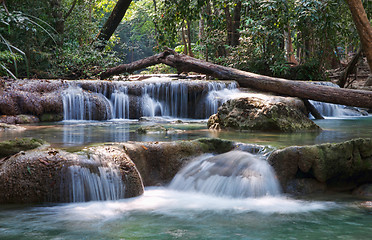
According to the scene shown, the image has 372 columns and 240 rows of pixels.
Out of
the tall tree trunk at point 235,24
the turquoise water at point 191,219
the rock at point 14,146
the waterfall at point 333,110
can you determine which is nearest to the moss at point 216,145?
the turquoise water at point 191,219

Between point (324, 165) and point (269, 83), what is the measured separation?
6.92 meters

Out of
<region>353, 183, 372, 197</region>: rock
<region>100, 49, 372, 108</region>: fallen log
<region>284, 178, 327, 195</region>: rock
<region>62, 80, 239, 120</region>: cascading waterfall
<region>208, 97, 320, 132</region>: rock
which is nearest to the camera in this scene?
<region>353, 183, 372, 197</region>: rock

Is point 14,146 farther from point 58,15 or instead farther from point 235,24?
point 235,24

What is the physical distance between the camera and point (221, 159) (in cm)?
533

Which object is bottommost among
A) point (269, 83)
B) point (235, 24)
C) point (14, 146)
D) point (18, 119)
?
point (14, 146)

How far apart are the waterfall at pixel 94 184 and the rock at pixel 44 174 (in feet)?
0.08

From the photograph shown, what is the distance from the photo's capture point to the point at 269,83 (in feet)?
37.9

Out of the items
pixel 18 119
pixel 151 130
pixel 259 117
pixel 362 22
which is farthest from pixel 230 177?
pixel 18 119

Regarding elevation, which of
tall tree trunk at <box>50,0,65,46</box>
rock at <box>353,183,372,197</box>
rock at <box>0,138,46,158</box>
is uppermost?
tall tree trunk at <box>50,0,65,46</box>

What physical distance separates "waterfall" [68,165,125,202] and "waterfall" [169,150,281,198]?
3.10ft

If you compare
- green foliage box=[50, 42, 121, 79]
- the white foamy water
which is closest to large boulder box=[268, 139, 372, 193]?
the white foamy water

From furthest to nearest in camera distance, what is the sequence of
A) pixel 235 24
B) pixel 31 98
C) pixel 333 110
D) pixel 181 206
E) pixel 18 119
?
pixel 235 24
pixel 333 110
pixel 31 98
pixel 18 119
pixel 181 206

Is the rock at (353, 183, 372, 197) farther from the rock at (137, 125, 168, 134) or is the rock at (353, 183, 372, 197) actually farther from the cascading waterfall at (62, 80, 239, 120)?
the cascading waterfall at (62, 80, 239, 120)

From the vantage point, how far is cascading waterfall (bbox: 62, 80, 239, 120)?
11.2 metres
